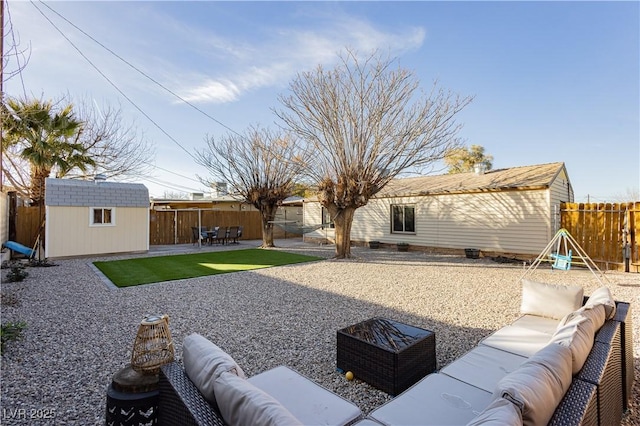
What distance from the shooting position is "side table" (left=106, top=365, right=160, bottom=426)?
195 centimetres

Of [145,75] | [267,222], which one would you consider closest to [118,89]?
[145,75]

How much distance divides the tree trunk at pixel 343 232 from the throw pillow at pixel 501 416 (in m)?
9.29

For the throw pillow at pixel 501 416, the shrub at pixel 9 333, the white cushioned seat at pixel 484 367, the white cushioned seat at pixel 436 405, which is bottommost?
the shrub at pixel 9 333

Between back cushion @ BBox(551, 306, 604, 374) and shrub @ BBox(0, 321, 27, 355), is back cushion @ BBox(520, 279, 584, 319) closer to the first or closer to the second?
back cushion @ BBox(551, 306, 604, 374)

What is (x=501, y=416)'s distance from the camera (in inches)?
43.8

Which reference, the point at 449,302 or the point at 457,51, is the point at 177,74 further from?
the point at 449,302

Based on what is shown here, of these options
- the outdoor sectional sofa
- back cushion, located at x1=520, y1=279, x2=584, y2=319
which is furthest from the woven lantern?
back cushion, located at x1=520, y1=279, x2=584, y2=319

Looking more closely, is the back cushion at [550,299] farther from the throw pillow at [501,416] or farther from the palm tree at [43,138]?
the palm tree at [43,138]

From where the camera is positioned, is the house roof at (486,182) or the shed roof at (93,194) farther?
the shed roof at (93,194)

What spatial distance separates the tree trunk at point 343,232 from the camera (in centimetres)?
1054

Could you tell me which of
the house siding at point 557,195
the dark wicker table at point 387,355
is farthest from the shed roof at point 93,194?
the house siding at point 557,195

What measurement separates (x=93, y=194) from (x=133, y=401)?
38.4 feet

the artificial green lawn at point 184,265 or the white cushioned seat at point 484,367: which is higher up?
the white cushioned seat at point 484,367

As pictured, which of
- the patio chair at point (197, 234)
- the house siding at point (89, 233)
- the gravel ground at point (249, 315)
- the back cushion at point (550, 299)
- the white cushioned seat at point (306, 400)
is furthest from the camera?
the patio chair at point (197, 234)
